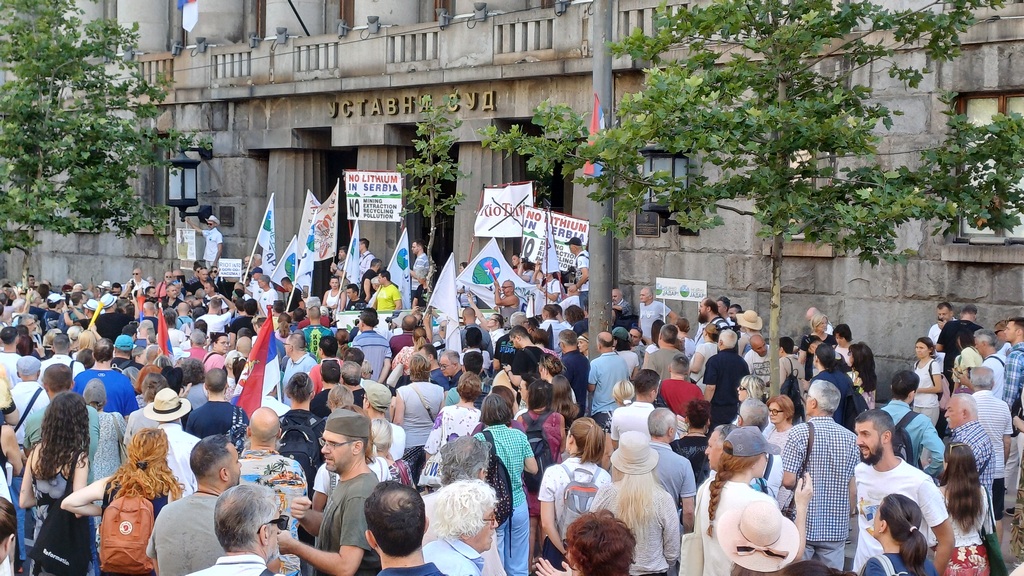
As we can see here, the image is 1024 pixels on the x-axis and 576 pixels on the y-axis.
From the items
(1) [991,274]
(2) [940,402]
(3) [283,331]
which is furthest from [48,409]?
(1) [991,274]

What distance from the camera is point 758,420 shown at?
7.98 m

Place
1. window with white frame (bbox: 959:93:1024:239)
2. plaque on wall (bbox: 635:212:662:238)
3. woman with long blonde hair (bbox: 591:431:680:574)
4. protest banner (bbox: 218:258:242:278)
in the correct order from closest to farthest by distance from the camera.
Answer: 1. woman with long blonde hair (bbox: 591:431:680:574)
2. window with white frame (bbox: 959:93:1024:239)
3. plaque on wall (bbox: 635:212:662:238)
4. protest banner (bbox: 218:258:242:278)

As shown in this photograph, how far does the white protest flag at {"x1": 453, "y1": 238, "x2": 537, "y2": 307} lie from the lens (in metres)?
16.0

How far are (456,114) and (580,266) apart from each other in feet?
13.6

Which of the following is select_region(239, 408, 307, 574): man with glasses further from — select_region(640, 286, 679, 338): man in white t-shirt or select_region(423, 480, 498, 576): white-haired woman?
select_region(640, 286, 679, 338): man in white t-shirt

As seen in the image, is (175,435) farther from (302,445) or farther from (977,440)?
(977,440)

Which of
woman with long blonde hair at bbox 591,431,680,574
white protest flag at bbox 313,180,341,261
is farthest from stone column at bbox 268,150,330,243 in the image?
woman with long blonde hair at bbox 591,431,680,574

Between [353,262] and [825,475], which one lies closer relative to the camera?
[825,475]

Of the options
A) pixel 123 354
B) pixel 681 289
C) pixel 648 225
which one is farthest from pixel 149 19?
pixel 123 354

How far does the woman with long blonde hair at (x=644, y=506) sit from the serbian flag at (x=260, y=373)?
14.5ft

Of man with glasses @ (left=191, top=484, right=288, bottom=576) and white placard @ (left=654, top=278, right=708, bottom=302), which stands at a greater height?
white placard @ (left=654, top=278, right=708, bottom=302)

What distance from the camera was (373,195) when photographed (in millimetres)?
19969

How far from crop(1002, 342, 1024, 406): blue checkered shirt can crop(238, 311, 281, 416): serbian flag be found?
19.6ft

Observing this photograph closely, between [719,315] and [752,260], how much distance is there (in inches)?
126
